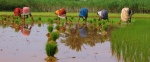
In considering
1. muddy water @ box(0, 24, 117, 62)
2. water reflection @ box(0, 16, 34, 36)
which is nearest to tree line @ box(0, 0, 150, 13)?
water reflection @ box(0, 16, 34, 36)

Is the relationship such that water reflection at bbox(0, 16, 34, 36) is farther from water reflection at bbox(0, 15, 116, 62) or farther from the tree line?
the tree line

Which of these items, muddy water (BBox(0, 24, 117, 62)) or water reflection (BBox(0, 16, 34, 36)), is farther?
water reflection (BBox(0, 16, 34, 36))

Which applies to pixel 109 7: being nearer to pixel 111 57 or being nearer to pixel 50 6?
pixel 50 6

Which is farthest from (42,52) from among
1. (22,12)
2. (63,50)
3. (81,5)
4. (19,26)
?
(81,5)

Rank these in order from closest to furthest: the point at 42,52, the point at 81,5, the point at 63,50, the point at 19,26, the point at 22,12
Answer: the point at 42,52, the point at 63,50, the point at 19,26, the point at 22,12, the point at 81,5

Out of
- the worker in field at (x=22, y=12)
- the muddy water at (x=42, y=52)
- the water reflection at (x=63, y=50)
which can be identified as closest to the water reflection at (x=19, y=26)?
the worker in field at (x=22, y=12)

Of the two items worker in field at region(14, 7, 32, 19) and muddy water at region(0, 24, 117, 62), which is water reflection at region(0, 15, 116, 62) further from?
worker in field at region(14, 7, 32, 19)

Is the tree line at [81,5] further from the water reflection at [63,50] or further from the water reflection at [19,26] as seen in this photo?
the water reflection at [63,50]

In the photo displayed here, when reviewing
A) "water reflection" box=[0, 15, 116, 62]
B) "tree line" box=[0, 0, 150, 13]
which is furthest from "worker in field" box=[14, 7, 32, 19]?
"tree line" box=[0, 0, 150, 13]

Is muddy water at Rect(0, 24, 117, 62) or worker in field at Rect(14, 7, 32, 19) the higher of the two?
worker in field at Rect(14, 7, 32, 19)

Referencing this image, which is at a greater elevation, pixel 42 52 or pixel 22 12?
pixel 22 12

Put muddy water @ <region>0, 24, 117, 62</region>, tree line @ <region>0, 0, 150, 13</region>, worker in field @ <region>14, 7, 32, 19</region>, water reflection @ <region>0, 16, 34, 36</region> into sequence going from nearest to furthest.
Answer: muddy water @ <region>0, 24, 117, 62</region> → water reflection @ <region>0, 16, 34, 36</region> → worker in field @ <region>14, 7, 32, 19</region> → tree line @ <region>0, 0, 150, 13</region>

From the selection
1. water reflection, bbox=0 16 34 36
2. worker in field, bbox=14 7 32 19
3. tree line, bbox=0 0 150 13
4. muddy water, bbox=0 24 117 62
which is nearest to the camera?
muddy water, bbox=0 24 117 62

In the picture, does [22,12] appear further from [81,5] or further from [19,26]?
[81,5]
